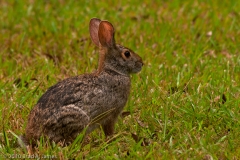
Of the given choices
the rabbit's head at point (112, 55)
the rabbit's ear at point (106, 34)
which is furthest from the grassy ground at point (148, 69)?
the rabbit's ear at point (106, 34)

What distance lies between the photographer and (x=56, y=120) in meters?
5.78

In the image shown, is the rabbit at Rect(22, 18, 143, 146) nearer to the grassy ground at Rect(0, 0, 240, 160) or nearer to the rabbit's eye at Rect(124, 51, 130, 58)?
the rabbit's eye at Rect(124, 51, 130, 58)

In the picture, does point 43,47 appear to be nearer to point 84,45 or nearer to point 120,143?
point 84,45

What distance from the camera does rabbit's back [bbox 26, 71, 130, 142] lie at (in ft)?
19.0

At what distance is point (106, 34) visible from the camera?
6566 mm

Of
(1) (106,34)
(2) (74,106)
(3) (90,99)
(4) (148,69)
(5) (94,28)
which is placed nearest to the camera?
(2) (74,106)

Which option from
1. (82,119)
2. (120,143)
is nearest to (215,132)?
(120,143)

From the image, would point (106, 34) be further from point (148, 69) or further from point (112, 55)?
point (148, 69)

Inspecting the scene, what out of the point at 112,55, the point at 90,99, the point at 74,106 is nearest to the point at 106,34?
the point at 112,55

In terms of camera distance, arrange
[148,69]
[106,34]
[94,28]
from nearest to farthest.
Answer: [106,34] < [94,28] < [148,69]

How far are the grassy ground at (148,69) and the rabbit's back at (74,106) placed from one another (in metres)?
0.17

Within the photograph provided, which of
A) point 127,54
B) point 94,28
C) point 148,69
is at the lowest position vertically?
point 148,69

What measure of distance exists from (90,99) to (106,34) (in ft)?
2.79

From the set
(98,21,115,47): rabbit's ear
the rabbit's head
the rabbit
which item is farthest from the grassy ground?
(98,21,115,47): rabbit's ear
